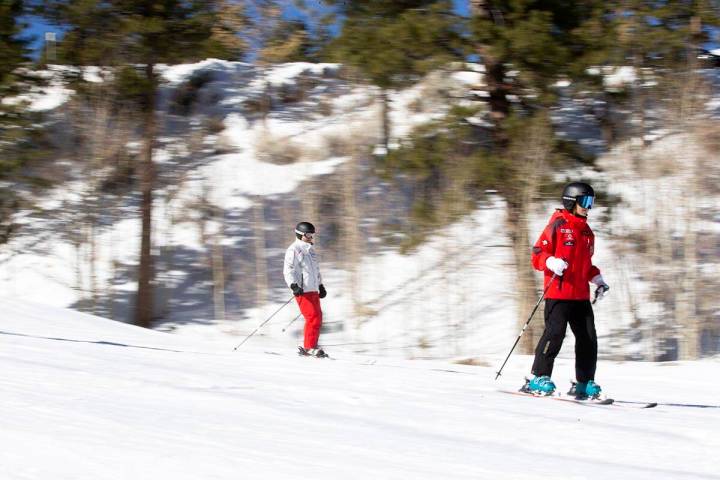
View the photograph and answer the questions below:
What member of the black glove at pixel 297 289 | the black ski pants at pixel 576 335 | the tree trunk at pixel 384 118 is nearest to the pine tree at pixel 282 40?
the tree trunk at pixel 384 118

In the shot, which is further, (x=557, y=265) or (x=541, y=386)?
(x=541, y=386)

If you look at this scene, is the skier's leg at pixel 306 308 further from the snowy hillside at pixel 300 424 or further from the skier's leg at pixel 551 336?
the skier's leg at pixel 551 336

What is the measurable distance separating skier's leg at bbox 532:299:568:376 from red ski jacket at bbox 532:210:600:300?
86mm

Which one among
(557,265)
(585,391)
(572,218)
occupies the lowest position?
(585,391)

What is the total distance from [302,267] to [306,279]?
15cm

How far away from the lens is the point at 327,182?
24484mm

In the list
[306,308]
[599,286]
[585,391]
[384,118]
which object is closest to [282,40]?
[384,118]

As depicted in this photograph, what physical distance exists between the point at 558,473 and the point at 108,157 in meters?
19.4

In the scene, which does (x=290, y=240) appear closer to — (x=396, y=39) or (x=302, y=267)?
(x=396, y=39)

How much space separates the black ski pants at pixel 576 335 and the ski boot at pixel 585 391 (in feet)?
0.12

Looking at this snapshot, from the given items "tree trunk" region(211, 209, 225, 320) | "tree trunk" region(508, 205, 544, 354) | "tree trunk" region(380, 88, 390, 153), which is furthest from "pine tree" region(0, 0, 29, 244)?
"tree trunk" region(508, 205, 544, 354)

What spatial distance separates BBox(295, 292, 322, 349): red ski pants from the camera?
10492mm

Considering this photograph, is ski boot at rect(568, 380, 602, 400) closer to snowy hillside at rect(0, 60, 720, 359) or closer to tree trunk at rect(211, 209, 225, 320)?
snowy hillside at rect(0, 60, 720, 359)

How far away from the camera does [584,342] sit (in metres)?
6.85
